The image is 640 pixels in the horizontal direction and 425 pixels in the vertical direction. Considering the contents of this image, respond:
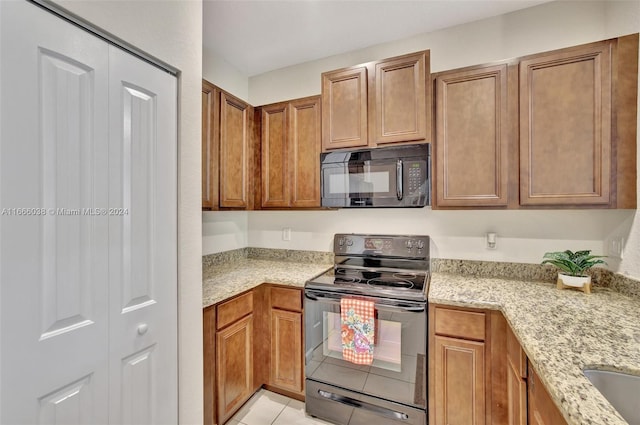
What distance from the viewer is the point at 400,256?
2.21 m

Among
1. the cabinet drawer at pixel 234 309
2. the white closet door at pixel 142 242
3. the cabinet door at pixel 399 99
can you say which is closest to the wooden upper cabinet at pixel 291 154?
the cabinet door at pixel 399 99

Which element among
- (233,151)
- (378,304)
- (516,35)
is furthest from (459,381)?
(516,35)

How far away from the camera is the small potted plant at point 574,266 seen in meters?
1.62

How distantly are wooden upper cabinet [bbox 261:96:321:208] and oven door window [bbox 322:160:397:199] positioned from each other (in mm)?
154

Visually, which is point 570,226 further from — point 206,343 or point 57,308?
point 57,308

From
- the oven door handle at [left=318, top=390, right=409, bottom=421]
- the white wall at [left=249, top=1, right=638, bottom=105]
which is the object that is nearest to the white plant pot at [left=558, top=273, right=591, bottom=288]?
the oven door handle at [left=318, top=390, right=409, bottom=421]

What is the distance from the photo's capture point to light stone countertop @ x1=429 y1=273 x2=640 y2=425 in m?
0.75

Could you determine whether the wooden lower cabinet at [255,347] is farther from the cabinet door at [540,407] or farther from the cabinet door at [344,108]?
the cabinet door at [540,407]

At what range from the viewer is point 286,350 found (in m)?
2.00

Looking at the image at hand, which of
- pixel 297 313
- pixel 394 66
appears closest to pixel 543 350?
pixel 297 313

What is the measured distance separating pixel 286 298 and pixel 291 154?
1.14 metres

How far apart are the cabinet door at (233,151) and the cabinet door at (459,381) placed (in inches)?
66.5

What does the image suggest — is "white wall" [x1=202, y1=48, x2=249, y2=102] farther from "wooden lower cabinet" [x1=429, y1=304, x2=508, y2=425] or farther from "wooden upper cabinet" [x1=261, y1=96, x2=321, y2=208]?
"wooden lower cabinet" [x1=429, y1=304, x2=508, y2=425]

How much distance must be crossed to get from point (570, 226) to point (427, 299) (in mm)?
1151
